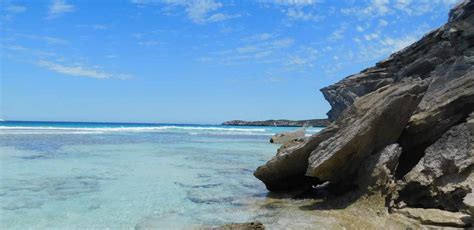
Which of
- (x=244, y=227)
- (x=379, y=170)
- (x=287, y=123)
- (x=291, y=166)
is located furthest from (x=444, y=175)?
(x=287, y=123)

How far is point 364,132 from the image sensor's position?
34.1 ft

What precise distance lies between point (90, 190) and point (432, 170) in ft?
31.2

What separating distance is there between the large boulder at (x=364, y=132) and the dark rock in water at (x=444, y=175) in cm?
106

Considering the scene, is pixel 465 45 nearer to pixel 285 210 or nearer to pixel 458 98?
pixel 458 98

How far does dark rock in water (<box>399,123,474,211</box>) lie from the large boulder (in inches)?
41.6

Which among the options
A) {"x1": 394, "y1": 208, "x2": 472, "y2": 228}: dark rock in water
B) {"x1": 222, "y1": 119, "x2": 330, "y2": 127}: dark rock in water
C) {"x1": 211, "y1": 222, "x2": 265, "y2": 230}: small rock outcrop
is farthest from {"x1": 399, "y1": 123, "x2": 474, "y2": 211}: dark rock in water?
{"x1": 222, "y1": 119, "x2": 330, "y2": 127}: dark rock in water

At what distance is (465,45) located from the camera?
22.0 metres

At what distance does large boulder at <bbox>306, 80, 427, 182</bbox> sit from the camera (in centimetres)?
1047

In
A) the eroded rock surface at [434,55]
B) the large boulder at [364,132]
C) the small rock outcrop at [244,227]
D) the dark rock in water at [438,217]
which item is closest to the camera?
the dark rock in water at [438,217]

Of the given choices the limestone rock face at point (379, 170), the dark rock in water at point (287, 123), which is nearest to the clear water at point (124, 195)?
the limestone rock face at point (379, 170)

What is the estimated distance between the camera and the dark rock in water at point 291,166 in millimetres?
11742

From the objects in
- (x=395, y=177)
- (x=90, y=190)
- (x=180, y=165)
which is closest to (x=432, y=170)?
(x=395, y=177)

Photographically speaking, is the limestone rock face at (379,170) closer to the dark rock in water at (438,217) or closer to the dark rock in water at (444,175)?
the dark rock in water at (444,175)

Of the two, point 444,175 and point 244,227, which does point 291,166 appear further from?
point 244,227
